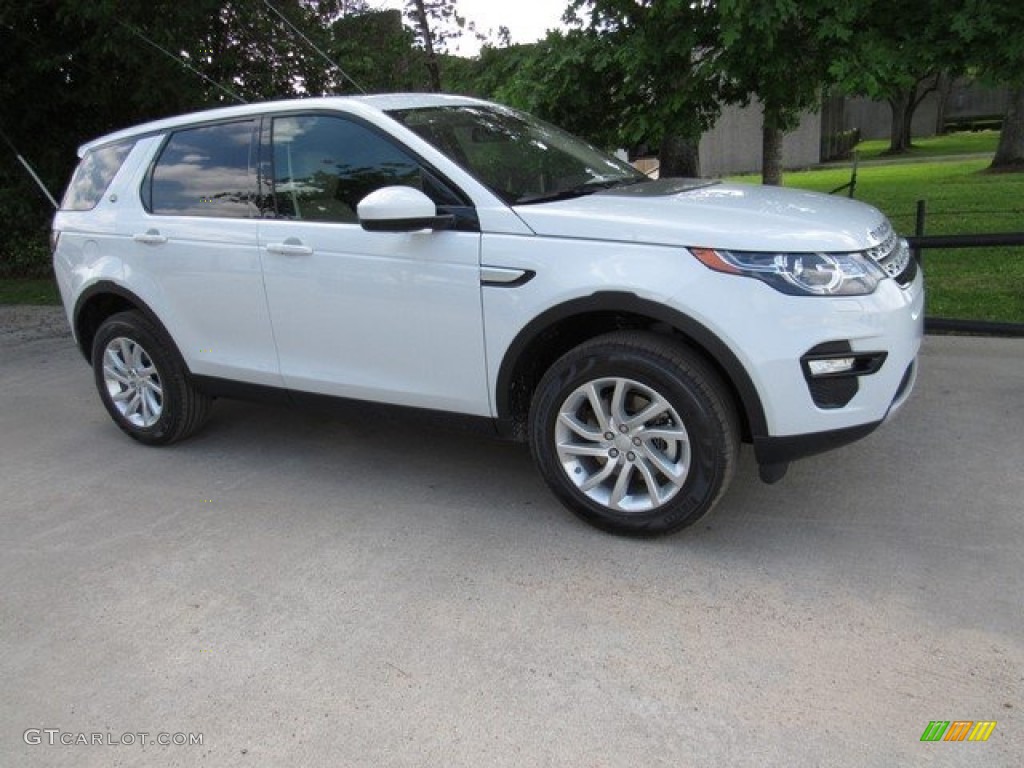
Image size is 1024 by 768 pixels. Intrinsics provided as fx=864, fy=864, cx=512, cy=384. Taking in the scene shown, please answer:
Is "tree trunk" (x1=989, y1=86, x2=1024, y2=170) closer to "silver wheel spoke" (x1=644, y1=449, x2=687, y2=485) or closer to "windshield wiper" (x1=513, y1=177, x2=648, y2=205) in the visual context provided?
"windshield wiper" (x1=513, y1=177, x2=648, y2=205)

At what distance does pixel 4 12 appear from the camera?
8.51 m

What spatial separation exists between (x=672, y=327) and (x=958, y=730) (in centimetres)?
171

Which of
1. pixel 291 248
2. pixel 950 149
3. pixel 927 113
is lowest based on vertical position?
pixel 950 149

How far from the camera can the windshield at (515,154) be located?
3930 millimetres

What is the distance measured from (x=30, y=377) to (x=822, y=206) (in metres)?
6.28

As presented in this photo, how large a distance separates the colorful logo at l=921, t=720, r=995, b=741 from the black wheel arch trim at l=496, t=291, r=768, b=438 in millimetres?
1180

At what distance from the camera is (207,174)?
4.59 metres

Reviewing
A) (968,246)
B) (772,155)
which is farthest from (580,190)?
(772,155)

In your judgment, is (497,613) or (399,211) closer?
(497,613)

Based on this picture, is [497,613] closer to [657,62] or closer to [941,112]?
[657,62]

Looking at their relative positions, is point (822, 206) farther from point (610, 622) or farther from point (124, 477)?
point (124, 477)

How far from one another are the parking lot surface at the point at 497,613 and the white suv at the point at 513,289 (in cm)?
44

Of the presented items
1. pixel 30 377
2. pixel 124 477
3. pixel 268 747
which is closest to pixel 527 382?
pixel 268 747

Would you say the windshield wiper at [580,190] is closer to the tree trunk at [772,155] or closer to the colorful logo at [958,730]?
the colorful logo at [958,730]
